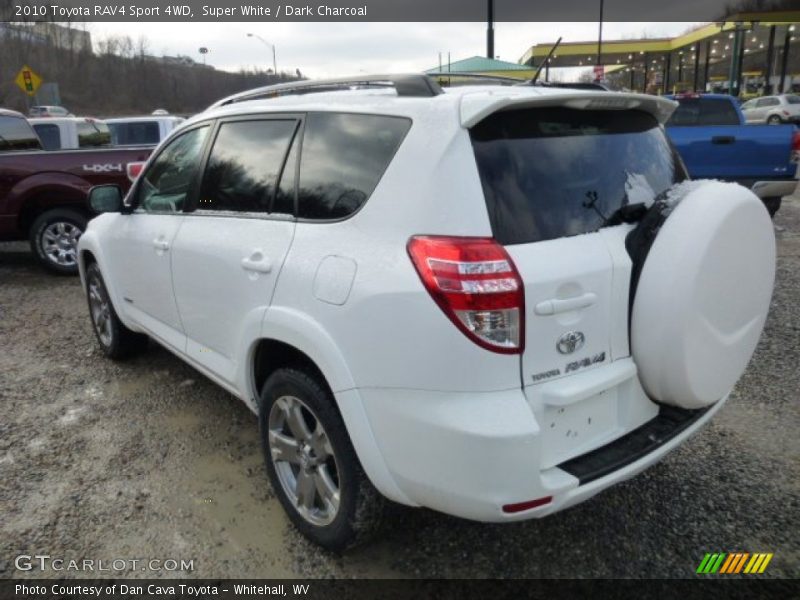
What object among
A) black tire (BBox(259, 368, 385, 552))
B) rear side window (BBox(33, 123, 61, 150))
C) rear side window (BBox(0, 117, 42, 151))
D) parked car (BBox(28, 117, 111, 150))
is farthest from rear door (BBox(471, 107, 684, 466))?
rear side window (BBox(33, 123, 61, 150))

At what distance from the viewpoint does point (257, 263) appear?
251cm

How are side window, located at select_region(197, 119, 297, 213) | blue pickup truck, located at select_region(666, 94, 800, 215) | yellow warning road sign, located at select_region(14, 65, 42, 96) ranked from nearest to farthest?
side window, located at select_region(197, 119, 297, 213)
blue pickup truck, located at select_region(666, 94, 800, 215)
yellow warning road sign, located at select_region(14, 65, 42, 96)

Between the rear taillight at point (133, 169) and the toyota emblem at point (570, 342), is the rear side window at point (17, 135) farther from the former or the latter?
the toyota emblem at point (570, 342)

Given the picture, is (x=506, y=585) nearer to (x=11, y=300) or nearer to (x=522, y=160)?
(x=522, y=160)

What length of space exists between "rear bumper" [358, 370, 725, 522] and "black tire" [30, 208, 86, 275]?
6530 millimetres

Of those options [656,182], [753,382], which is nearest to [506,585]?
[656,182]

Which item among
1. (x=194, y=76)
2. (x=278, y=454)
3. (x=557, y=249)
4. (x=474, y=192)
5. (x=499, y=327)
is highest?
(x=194, y=76)

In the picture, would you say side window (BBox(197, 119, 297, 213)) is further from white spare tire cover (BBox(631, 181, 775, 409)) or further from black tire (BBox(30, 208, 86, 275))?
black tire (BBox(30, 208, 86, 275))

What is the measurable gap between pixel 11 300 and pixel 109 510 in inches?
192

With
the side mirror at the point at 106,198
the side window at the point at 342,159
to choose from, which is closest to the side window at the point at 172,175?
the side mirror at the point at 106,198

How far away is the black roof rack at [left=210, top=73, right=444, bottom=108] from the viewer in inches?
87.2

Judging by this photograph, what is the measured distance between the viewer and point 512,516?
1.90 meters

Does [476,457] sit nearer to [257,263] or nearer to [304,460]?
[304,460]

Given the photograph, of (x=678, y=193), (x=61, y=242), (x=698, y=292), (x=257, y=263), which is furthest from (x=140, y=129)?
(x=698, y=292)
